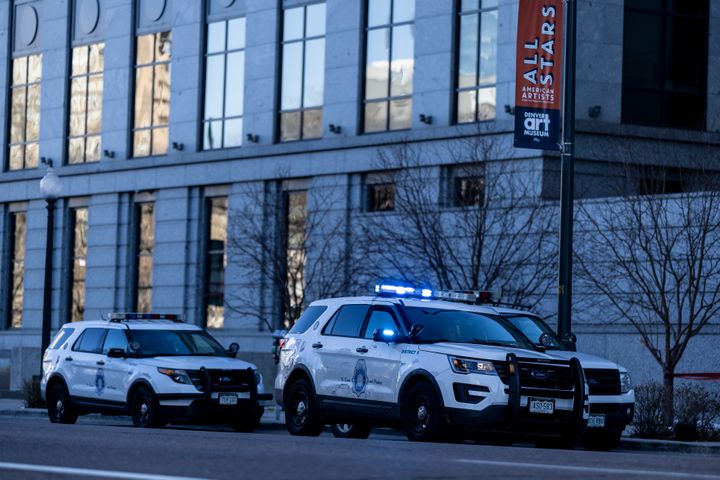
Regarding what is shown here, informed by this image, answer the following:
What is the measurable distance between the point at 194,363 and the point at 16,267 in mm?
27081

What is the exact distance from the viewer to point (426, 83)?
37.3 meters

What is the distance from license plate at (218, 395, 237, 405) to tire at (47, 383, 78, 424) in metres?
3.31

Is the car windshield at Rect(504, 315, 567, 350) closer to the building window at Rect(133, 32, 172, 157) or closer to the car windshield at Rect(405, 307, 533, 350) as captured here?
the car windshield at Rect(405, 307, 533, 350)

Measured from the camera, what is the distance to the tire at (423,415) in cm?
1795

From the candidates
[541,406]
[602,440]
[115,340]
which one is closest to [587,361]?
[602,440]

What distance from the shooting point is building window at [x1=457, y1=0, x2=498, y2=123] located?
1421 inches

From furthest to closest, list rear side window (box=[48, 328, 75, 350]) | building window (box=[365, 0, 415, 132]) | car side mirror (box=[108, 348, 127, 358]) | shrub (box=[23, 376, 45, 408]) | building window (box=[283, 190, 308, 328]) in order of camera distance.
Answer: building window (box=[365, 0, 415, 132])
building window (box=[283, 190, 308, 328])
shrub (box=[23, 376, 45, 408])
rear side window (box=[48, 328, 75, 350])
car side mirror (box=[108, 348, 127, 358])

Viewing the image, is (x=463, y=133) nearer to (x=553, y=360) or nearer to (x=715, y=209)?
(x=715, y=209)

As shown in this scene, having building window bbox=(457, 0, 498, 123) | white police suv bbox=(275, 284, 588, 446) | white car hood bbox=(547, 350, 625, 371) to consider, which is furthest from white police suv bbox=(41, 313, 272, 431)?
building window bbox=(457, 0, 498, 123)

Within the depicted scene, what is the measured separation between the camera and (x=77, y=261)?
4722 cm

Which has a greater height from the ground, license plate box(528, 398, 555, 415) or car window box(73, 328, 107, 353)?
car window box(73, 328, 107, 353)

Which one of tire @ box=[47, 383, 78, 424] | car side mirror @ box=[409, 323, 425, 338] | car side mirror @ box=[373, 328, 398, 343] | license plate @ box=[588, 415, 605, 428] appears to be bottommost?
tire @ box=[47, 383, 78, 424]

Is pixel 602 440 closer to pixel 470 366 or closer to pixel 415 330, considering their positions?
pixel 470 366

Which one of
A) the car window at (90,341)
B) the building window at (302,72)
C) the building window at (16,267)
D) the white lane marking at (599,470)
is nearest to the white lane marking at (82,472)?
the white lane marking at (599,470)
